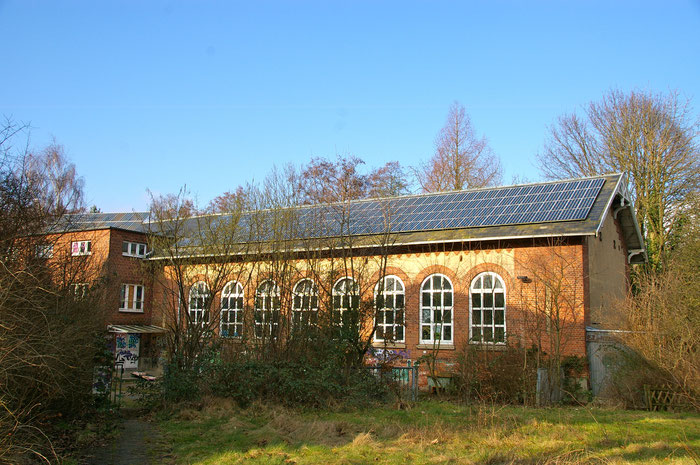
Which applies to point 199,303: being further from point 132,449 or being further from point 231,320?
point 132,449

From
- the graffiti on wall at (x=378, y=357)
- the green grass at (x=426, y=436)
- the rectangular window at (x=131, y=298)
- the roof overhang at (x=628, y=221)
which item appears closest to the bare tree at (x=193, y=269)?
the green grass at (x=426, y=436)

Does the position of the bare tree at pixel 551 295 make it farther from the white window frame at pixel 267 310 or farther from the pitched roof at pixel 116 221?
the pitched roof at pixel 116 221

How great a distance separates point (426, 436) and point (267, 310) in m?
7.30

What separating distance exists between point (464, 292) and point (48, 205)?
533 inches

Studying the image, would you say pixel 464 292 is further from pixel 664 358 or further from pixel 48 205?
pixel 48 205

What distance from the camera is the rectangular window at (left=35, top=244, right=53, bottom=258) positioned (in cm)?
989

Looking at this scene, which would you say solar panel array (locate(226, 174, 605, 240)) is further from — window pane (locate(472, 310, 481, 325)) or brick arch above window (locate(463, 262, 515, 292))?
window pane (locate(472, 310, 481, 325))

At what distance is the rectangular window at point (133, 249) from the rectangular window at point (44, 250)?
21110mm

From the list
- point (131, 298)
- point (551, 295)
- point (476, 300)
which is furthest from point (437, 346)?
point (131, 298)

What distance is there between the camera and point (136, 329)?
29.2 metres

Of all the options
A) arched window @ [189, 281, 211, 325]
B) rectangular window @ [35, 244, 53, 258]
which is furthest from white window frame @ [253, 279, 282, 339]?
rectangular window @ [35, 244, 53, 258]

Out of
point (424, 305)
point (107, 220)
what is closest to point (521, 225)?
point (424, 305)

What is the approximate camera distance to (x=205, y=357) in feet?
46.9

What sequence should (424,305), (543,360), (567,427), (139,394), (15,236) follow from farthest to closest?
(424,305) → (543,360) → (139,394) → (567,427) → (15,236)
